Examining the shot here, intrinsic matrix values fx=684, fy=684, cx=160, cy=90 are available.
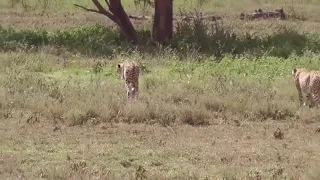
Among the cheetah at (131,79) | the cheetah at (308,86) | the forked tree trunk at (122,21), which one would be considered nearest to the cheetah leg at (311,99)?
the cheetah at (308,86)

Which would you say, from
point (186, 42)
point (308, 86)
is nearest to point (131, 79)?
point (308, 86)

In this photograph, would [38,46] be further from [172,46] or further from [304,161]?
[304,161]

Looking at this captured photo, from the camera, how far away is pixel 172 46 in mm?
19109

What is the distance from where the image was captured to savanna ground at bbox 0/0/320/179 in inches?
305

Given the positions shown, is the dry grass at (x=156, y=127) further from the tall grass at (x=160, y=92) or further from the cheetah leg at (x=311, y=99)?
the cheetah leg at (x=311, y=99)

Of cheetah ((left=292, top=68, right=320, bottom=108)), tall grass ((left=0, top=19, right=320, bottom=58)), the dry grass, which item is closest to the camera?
the dry grass

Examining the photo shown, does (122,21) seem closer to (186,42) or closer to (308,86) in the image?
(186,42)

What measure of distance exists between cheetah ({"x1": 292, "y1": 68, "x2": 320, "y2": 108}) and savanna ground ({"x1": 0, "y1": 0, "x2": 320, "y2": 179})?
10.9 inches

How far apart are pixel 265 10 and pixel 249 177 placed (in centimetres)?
2278

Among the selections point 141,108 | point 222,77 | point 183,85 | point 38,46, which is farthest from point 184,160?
point 38,46

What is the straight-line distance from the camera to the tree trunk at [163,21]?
794 inches

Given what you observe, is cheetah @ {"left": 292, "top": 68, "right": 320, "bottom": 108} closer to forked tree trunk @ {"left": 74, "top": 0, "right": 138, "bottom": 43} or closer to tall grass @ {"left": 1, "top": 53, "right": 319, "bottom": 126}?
tall grass @ {"left": 1, "top": 53, "right": 319, "bottom": 126}

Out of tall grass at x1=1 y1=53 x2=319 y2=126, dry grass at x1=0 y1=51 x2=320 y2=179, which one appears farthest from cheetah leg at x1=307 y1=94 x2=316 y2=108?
dry grass at x1=0 y1=51 x2=320 y2=179

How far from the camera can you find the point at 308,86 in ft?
36.4
